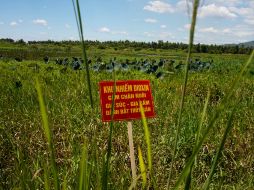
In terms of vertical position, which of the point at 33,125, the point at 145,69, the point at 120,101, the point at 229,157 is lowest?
the point at 145,69

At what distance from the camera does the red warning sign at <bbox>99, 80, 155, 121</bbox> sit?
2939 millimetres

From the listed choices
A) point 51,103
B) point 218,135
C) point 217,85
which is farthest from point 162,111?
point 217,85

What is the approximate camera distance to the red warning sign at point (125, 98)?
2939 millimetres

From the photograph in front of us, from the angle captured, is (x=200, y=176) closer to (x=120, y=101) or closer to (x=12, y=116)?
(x=120, y=101)

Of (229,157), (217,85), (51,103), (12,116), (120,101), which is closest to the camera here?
(120,101)

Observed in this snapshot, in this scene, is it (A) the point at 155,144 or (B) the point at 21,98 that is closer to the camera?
(A) the point at 155,144

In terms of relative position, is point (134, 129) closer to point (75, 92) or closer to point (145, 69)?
point (75, 92)

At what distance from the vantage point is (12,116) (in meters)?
4.26

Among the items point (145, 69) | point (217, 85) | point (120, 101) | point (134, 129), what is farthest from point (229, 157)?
point (145, 69)

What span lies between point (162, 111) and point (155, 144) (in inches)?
29.1

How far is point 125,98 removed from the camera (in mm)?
3004

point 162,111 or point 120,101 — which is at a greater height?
point 120,101

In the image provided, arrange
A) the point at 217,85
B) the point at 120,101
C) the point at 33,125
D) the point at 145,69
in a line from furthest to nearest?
1. the point at 145,69
2. the point at 217,85
3. the point at 33,125
4. the point at 120,101

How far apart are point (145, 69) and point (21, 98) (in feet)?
22.3
